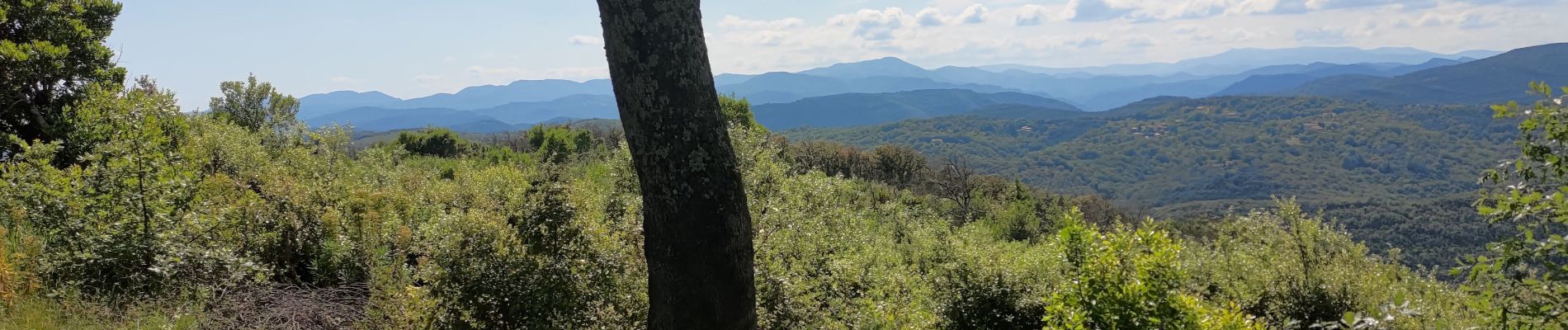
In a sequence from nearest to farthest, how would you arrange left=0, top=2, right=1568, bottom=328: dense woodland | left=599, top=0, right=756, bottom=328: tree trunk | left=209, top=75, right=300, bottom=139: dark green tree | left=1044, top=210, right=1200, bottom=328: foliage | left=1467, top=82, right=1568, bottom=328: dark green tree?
left=599, top=0, right=756, bottom=328: tree trunk, left=1467, top=82, right=1568, bottom=328: dark green tree, left=0, top=2, right=1568, bottom=328: dense woodland, left=1044, top=210, right=1200, bottom=328: foliage, left=209, top=75, right=300, bottom=139: dark green tree

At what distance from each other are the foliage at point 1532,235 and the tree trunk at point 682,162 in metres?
4.22

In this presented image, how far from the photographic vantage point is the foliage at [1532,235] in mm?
3900

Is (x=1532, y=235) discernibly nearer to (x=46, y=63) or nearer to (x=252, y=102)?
(x=46, y=63)

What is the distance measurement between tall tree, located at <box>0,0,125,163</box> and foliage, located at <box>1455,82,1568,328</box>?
15761 millimetres

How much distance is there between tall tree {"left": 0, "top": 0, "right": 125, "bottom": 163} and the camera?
35.6 feet

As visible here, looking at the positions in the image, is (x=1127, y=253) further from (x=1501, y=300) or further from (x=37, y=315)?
(x=37, y=315)

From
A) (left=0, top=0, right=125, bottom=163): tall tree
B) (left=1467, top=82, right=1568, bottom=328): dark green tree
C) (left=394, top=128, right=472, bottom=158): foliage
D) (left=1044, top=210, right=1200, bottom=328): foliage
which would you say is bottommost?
(left=394, top=128, right=472, bottom=158): foliage

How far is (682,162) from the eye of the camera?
3449 mm

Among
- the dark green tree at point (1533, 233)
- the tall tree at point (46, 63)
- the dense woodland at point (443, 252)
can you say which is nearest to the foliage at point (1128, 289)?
the dense woodland at point (443, 252)

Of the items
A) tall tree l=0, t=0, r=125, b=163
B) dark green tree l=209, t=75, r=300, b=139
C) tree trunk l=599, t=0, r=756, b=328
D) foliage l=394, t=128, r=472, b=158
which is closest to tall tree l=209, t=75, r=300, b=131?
dark green tree l=209, t=75, r=300, b=139

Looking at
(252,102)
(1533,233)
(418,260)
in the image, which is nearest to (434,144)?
(252,102)

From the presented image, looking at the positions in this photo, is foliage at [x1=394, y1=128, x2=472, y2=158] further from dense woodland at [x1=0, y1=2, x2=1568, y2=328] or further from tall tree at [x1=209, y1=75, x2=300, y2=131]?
dense woodland at [x1=0, y1=2, x2=1568, y2=328]

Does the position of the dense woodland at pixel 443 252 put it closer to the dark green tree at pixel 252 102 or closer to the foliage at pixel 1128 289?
the foliage at pixel 1128 289

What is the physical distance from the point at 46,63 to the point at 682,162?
14247 millimetres
